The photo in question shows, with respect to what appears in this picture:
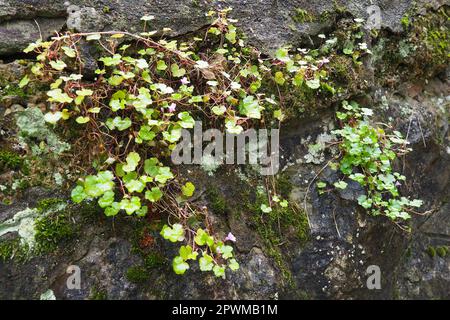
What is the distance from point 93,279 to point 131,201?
474 mm

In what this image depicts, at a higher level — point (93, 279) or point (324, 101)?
point (324, 101)

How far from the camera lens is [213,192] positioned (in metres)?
2.41

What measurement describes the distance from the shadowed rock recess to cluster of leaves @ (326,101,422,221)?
0.09 m

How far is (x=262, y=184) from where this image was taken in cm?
259

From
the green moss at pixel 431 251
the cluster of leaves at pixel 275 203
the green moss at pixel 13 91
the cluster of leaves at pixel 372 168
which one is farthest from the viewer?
the green moss at pixel 431 251

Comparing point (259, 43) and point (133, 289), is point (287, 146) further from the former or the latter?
point (133, 289)

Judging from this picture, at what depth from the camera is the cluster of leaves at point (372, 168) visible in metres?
2.62

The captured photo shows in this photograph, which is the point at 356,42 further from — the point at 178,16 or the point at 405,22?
the point at 178,16

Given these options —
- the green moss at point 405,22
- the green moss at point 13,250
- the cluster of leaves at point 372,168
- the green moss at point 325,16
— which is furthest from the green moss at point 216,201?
the green moss at point 405,22

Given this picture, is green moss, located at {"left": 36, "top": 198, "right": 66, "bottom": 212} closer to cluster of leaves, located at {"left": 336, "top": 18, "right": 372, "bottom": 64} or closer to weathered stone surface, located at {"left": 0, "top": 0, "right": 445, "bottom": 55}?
weathered stone surface, located at {"left": 0, "top": 0, "right": 445, "bottom": 55}

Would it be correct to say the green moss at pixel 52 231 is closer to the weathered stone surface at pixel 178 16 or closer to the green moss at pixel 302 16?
the weathered stone surface at pixel 178 16

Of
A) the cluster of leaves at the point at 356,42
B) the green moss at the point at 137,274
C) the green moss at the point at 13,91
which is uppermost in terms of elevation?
the cluster of leaves at the point at 356,42

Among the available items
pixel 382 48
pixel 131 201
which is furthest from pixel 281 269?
pixel 382 48
